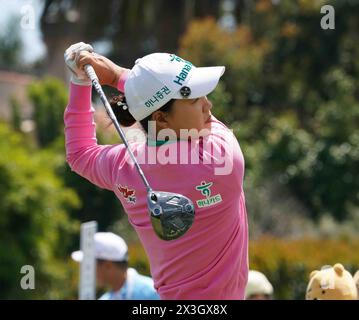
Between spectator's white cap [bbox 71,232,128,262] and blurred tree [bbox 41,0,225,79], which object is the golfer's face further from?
blurred tree [bbox 41,0,225,79]

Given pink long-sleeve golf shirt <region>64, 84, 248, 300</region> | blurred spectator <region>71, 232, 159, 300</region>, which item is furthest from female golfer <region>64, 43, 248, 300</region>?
blurred spectator <region>71, 232, 159, 300</region>

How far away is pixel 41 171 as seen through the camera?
52.8 feet

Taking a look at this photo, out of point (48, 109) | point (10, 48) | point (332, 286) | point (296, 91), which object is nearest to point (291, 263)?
point (332, 286)

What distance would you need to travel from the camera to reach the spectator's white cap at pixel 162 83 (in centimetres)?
347

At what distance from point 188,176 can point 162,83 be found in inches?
12.1

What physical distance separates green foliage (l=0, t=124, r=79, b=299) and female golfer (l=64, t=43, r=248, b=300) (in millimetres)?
10432

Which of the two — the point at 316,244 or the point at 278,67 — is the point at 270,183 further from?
the point at 316,244

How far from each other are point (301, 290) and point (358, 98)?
42.7ft

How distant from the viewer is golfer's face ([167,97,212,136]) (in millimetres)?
3500

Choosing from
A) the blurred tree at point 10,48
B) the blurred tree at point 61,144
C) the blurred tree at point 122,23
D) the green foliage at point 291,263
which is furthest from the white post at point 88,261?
the blurred tree at point 10,48

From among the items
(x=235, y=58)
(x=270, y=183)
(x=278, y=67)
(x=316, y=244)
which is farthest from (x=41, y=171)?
(x=278, y=67)

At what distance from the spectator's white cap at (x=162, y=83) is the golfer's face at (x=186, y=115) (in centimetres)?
3

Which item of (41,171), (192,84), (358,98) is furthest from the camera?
(358,98)

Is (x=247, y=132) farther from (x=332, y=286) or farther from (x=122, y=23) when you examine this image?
(x=332, y=286)
